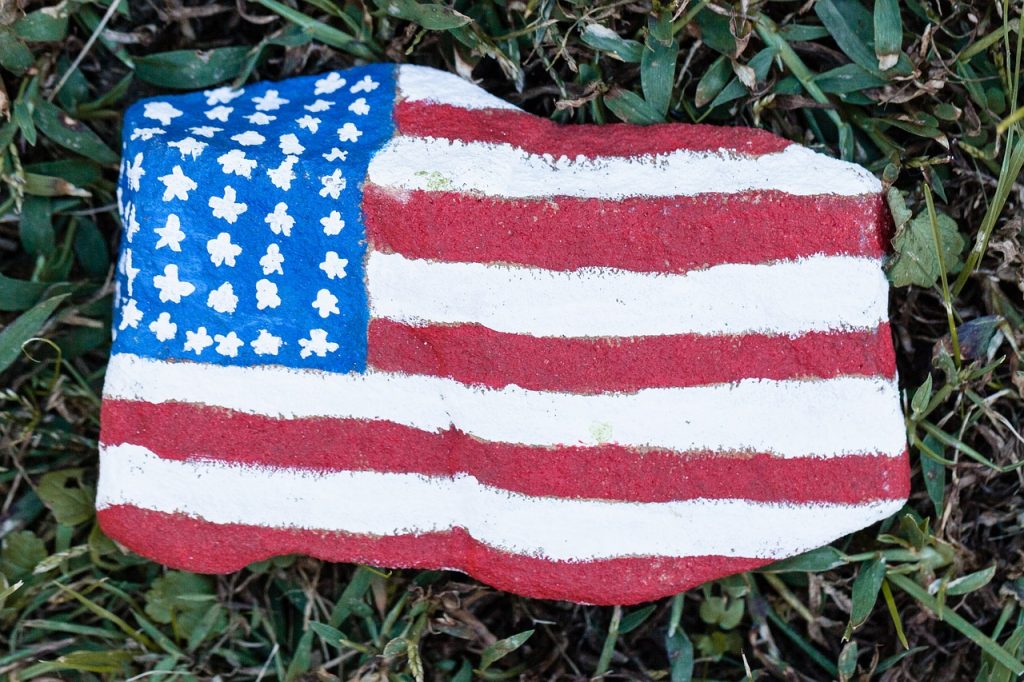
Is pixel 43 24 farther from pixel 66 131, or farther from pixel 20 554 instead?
pixel 20 554

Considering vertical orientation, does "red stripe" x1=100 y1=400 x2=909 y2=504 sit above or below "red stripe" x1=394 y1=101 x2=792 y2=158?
below

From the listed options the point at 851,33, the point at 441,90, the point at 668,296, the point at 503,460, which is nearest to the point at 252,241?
the point at 441,90

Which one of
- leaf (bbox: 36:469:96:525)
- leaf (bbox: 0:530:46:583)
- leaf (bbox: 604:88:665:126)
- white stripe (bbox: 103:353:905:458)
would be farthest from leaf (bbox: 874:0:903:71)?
leaf (bbox: 0:530:46:583)

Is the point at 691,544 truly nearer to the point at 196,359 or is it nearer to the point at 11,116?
the point at 196,359

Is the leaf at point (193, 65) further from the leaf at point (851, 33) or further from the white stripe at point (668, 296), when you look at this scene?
the leaf at point (851, 33)

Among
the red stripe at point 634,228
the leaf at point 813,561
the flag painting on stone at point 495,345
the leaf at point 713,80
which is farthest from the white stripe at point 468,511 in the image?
the leaf at point 713,80

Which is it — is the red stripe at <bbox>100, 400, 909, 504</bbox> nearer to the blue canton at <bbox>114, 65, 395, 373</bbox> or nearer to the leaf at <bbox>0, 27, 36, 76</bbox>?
the blue canton at <bbox>114, 65, 395, 373</bbox>

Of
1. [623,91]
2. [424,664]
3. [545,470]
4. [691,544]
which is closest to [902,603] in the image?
[691,544]
